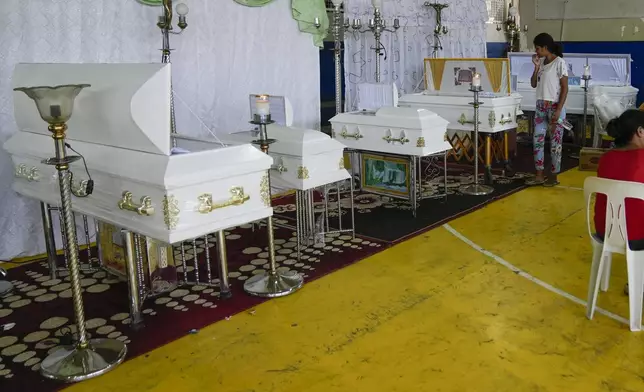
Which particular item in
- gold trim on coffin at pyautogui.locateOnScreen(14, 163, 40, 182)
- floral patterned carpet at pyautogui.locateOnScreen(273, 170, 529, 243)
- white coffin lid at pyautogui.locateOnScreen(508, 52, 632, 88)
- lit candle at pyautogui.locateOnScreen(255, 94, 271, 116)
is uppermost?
white coffin lid at pyautogui.locateOnScreen(508, 52, 632, 88)

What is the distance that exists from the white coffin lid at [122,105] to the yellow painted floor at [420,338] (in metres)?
0.91

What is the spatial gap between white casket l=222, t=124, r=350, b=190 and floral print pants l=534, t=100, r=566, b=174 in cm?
225

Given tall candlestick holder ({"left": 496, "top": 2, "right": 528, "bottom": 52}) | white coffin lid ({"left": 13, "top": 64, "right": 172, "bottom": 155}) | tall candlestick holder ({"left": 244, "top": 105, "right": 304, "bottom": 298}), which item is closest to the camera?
white coffin lid ({"left": 13, "top": 64, "right": 172, "bottom": 155})

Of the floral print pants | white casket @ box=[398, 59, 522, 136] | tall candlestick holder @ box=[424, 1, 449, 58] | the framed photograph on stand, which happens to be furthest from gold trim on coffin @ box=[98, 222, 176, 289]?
tall candlestick holder @ box=[424, 1, 449, 58]

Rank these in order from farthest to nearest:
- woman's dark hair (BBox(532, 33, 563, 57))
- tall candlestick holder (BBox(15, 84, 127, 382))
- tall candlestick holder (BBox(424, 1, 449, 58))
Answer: tall candlestick holder (BBox(424, 1, 449, 58)) < woman's dark hair (BBox(532, 33, 563, 57)) < tall candlestick holder (BBox(15, 84, 127, 382))

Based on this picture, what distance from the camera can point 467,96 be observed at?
5.64 m

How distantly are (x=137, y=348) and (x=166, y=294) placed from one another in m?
0.61

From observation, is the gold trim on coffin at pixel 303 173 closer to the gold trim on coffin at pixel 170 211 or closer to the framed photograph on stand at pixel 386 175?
the gold trim on coffin at pixel 170 211

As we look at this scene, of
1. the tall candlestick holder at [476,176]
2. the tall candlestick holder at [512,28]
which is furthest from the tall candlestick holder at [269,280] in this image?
the tall candlestick holder at [512,28]

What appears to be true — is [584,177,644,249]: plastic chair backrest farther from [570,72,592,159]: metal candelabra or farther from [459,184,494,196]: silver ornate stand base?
[570,72,592,159]: metal candelabra

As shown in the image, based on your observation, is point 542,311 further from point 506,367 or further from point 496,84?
point 496,84

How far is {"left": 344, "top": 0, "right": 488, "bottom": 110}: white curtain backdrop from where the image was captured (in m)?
6.18

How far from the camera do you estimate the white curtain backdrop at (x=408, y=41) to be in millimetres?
6176

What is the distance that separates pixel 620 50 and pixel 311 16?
14.7 ft
